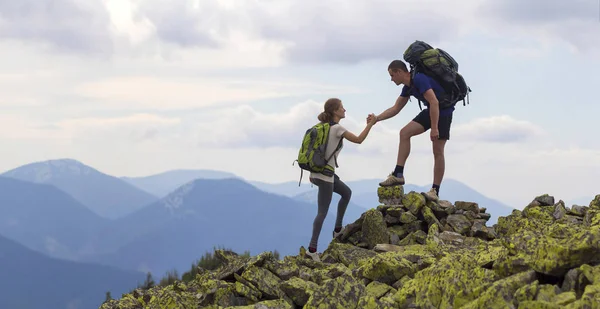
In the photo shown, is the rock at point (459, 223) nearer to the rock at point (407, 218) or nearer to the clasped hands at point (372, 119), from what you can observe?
the rock at point (407, 218)

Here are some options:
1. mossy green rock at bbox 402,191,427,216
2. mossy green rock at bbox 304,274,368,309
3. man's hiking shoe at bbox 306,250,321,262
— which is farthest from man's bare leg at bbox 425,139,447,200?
mossy green rock at bbox 304,274,368,309

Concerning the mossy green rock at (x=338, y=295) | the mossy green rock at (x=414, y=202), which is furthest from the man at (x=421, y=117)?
the mossy green rock at (x=338, y=295)

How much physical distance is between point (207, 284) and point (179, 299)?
1.78 feet

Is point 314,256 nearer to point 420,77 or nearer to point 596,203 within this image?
point 420,77

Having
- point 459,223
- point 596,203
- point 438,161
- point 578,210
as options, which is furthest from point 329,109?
point 596,203

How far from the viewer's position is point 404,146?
51.8 feet

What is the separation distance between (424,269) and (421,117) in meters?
5.98

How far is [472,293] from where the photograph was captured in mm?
8984

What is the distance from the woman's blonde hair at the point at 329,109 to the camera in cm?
1384

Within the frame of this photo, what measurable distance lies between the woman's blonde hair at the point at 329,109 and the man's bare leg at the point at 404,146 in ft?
8.18

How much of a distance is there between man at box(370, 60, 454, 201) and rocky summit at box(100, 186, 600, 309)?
0.95 m

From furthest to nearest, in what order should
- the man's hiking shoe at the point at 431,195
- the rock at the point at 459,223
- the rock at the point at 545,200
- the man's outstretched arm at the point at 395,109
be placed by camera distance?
the rock at the point at 545,200 < the man's hiking shoe at the point at 431,195 < the rock at the point at 459,223 < the man's outstretched arm at the point at 395,109

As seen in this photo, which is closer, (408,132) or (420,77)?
(420,77)

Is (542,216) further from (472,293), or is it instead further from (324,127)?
(472,293)
